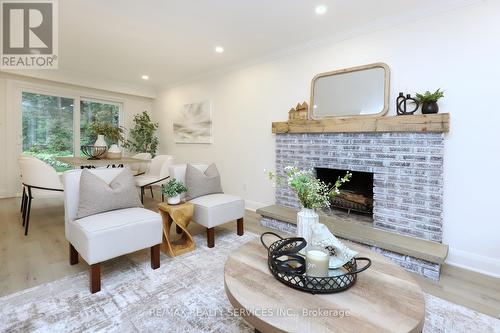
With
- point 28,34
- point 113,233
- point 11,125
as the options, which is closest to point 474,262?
point 113,233

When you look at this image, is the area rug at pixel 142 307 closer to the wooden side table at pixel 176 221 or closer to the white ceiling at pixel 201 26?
the wooden side table at pixel 176 221

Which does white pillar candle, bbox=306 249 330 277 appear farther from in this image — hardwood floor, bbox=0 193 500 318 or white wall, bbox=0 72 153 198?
white wall, bbox=0 72 153 198

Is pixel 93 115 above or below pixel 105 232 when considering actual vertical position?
above

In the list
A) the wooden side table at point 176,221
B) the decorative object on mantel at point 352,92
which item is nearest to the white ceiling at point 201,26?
the decorative object on mantel at point 352,92

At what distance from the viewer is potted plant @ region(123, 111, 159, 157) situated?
5.79 m

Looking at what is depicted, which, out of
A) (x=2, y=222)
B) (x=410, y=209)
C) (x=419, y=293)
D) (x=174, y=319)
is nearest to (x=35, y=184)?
(x=2, y=222)

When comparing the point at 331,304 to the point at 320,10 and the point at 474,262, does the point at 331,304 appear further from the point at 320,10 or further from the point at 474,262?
the point at 320,10

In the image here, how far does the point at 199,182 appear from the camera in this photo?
292 centimetres

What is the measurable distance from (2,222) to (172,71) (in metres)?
3.44

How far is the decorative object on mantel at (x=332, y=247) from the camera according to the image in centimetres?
133

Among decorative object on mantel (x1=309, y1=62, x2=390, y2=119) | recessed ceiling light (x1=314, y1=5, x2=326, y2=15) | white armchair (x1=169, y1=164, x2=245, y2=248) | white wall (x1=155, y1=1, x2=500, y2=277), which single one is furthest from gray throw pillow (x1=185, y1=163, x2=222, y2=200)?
recessed ceiling light (x1=314, y1=5, x2=326, y2=15)

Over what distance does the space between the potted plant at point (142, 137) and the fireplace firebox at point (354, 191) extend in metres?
4.23

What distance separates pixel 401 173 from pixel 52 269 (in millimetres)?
3357

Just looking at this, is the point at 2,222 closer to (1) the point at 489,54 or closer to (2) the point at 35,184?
(2) the point at 35,184
